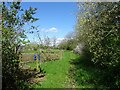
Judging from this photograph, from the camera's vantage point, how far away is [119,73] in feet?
50.9

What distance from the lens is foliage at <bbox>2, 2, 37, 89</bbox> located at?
821cm

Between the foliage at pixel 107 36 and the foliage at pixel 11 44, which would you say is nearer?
the foliage at pixel 11 44

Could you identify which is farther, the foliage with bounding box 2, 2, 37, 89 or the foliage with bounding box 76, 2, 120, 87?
the foliage with bounding box 76, 2, 120, 87

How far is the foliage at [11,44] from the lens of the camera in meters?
8.21

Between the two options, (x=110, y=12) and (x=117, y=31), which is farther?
(x=110, y=12)

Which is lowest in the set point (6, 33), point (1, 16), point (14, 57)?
point (14, 57)

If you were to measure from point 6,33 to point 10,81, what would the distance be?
1.53m

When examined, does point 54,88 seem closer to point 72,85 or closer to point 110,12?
point 72,85

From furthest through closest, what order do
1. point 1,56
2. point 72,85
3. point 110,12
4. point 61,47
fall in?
point 61,47 → point 72,85 → point 110,12 → point 1,56

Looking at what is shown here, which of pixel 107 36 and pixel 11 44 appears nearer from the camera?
pixel 11 44

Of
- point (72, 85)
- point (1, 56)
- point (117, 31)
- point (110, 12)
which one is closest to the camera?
point (1, 56)

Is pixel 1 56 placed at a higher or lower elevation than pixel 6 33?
lower

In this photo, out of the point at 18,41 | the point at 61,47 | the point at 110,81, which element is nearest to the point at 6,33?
the point at 18,41

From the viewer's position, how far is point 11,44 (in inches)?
330
